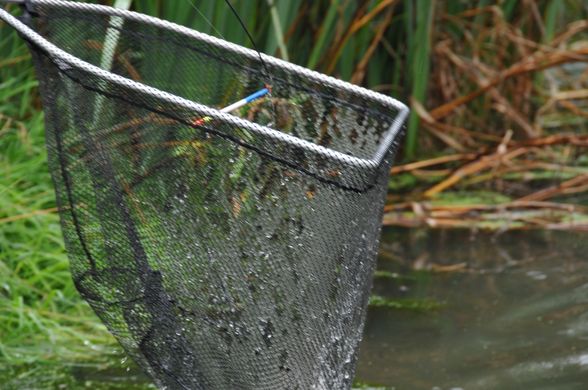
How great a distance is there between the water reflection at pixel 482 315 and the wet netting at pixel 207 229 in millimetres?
1004

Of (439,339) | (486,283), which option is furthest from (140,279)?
(486,283)

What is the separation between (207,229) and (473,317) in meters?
1.86

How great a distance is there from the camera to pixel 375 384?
352 centimetres

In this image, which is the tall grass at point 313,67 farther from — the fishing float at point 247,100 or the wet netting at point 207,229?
the wet netting at point 207,229

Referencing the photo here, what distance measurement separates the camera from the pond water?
3559mm

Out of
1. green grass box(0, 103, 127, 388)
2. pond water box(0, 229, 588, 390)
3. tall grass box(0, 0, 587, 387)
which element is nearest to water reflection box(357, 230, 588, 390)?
pond water box(0, 229, 588, 390)

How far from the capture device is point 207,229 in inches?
100

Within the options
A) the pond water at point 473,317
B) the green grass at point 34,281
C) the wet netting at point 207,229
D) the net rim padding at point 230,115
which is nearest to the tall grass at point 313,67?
the green grass at point 34,281

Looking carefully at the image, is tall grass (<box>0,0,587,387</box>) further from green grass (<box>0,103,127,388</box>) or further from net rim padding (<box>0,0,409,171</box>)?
net rim padding (<box>0,0,409,171</box>)

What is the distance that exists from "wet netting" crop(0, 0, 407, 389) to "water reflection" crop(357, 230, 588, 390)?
1004 millimetres

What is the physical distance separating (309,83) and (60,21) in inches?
27.1

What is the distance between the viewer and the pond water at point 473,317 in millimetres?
3559

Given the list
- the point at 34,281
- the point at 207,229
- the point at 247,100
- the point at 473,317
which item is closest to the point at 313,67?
the point at 473,317

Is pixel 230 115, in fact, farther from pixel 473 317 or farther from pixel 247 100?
pixel 473 317
